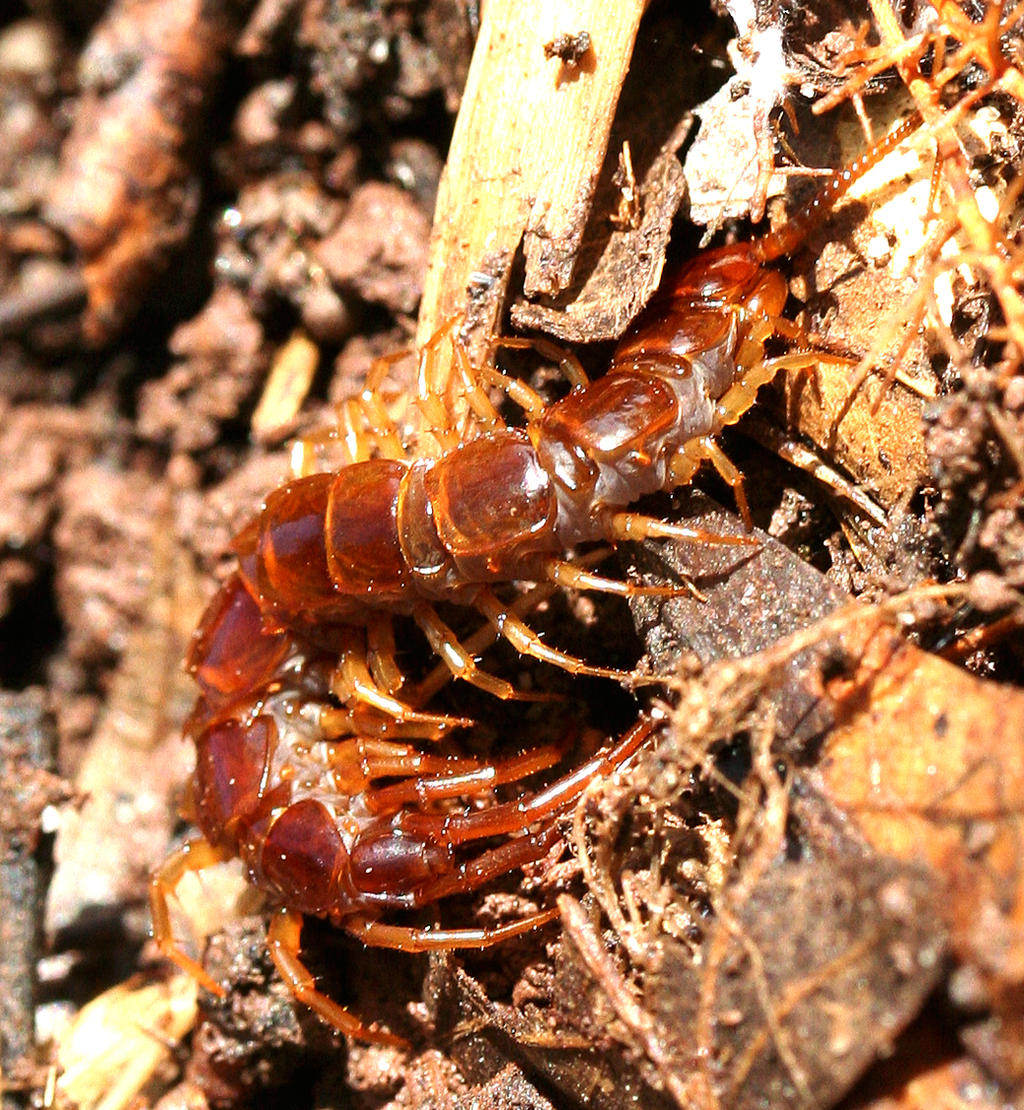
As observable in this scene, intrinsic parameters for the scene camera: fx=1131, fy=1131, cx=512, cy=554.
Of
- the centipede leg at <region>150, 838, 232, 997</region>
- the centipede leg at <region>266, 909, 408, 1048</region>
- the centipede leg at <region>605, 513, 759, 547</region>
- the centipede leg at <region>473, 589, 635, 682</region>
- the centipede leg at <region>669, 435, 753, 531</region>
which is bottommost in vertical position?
the centipede leg at <region>150, 838, 232, 997</region>

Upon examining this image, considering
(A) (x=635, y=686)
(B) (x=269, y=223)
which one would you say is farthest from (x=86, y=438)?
(A) (x=635, y=686)

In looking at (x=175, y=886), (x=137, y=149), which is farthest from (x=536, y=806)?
(x=137, y=149)

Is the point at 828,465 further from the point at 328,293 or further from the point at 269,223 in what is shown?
the point at 269,223

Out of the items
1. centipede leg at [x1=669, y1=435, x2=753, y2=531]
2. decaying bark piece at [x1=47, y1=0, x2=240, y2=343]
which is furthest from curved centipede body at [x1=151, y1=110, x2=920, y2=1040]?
decaying bark piece at [x1=47, y1=0, x2=240, y2=343]

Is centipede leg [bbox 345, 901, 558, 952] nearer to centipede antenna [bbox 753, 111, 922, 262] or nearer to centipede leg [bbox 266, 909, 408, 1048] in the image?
centipede leg [bbox 266, 909, 408, 1048]

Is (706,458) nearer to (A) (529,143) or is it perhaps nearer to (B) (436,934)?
(A) (529,143)

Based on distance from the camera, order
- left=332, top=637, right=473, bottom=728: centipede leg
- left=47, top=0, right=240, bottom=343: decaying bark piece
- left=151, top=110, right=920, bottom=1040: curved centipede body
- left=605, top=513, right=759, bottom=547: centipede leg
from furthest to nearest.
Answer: left=47, top=0, right=240, bottom=343: decaying bark piece < left=332, top=637, right=473, bottom=728: centipede leg < left=151, top=110, right=920, bottom=1040: curved centipede body < left=605, top=513, right=759, bottom=547: centipede leg

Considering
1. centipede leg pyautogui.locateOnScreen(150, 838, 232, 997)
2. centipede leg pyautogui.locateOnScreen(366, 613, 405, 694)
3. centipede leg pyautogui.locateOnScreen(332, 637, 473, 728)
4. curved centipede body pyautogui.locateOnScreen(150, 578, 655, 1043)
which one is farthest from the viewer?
centipede leg pyautogui.locateOnScreen(150, 838, 232, 997)

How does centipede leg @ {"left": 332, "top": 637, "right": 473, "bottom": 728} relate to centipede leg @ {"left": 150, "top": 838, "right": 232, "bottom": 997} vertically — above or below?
above

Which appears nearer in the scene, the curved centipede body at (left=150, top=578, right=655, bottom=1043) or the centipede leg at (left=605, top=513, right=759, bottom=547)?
the centipede leg at (left=605, top=513, right=759, bottom=547)
